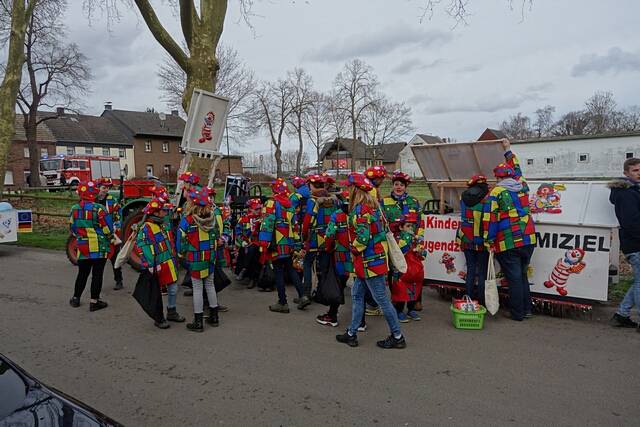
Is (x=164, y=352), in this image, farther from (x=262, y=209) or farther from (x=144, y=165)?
(x=144, y=165)

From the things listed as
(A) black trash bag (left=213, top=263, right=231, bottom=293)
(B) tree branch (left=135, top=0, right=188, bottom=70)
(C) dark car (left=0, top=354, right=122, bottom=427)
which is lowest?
(A) black trash bag (left=213, top=263, right=231, bottom=293)

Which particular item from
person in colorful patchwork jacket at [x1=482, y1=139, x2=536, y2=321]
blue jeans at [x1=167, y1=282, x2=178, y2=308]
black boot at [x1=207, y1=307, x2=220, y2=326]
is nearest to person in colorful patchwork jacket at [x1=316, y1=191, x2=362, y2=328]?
black boot at [x1=207, y1=307, x2=220, y2=326]

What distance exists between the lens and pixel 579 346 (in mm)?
4535

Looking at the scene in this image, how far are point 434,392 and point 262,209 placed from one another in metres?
4.36

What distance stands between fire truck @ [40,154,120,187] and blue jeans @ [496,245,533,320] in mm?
34184

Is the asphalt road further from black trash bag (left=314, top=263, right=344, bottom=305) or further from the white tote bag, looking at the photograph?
black trash bag (left=314, top=263, right=344, bottom=305)

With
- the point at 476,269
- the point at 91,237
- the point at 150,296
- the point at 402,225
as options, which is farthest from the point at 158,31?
the point at 476,269

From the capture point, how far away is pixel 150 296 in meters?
5.25

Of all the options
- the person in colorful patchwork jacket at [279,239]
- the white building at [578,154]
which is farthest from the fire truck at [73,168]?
the white building at [578,154]

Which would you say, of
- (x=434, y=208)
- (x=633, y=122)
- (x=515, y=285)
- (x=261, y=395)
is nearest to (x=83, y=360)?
(x=261, y=395)

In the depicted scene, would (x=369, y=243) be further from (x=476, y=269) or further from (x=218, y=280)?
(x=218, y=280)

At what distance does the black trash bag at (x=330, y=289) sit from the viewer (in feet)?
16.9

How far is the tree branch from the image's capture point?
8867 mm

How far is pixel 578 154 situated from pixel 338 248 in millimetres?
41788
